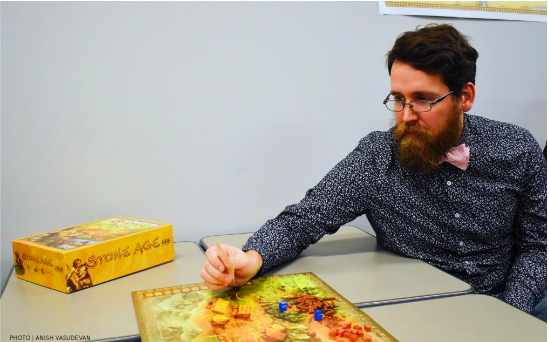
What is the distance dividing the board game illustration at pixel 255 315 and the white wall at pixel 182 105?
58 cm

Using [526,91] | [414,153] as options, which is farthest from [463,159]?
[526,91]

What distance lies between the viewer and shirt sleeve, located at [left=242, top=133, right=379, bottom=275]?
1026mm

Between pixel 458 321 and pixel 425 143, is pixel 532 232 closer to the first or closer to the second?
pixel 425 143

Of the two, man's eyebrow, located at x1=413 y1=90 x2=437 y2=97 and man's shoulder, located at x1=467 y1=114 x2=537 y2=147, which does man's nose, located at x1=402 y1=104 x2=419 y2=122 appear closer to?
man's eyebrow, located at x1=413 y1=90 x2=437 y2=97

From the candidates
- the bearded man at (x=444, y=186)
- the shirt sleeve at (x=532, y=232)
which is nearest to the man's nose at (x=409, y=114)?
the bearded man at (x=444, y=186)

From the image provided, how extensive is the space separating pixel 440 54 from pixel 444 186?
33 centimetres

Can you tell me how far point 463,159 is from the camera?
1.13 m

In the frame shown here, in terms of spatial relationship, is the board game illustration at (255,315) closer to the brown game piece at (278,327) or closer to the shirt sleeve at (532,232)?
the brown game piece at (278,327)

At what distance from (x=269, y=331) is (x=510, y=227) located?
2.54 ft

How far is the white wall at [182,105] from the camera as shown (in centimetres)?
128

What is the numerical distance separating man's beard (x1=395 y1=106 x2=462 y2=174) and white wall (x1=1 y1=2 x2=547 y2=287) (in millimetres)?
459

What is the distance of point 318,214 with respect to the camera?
3.58ft

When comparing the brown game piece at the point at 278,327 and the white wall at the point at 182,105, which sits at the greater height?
the white wall at the point at 182,105

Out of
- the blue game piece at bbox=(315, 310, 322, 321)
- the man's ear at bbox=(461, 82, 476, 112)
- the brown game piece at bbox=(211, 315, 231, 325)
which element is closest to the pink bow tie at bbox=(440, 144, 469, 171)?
the man's ear at bbox=(461, 82, 476, 112)
